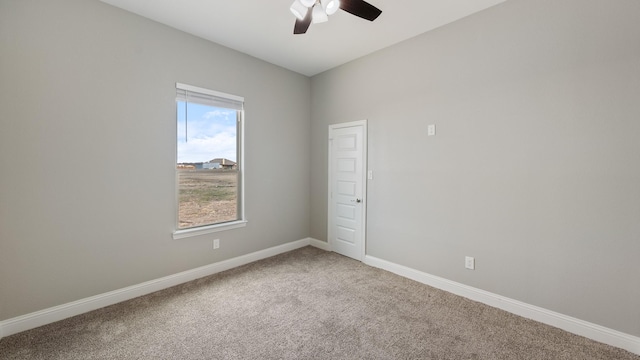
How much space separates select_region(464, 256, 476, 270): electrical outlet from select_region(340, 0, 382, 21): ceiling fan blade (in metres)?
2.53

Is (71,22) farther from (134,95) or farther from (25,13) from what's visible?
(134,95)

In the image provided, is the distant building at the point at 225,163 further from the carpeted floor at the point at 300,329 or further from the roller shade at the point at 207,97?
Answer: the carpeted floor at the point at 300,329

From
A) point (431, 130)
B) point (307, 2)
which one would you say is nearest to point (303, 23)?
point (307, 2)

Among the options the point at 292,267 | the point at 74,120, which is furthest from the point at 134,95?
the point at 292,267

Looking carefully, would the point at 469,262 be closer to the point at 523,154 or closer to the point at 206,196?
the point at 523,154

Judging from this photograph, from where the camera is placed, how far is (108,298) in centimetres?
252

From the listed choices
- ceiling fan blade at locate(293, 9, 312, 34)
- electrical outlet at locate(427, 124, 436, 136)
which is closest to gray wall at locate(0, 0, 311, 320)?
ceiling fan blade at locate(293, 9, 312, 34)

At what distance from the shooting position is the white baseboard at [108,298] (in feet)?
6.95

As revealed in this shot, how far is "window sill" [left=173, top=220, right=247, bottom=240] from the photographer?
3.01 meters

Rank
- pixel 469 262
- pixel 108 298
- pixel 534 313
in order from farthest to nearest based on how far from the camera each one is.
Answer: pixel 469 262
pixel 108 298
pixel 534 313

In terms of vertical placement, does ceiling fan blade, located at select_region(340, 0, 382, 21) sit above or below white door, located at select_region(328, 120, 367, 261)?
above

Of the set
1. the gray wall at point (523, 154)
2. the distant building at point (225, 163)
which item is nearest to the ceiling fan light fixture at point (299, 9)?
the gray wall at point (523, 154)

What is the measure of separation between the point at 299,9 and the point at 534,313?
329cm

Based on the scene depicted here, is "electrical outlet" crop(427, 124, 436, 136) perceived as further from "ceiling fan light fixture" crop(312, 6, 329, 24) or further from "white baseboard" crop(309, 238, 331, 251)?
"white baseboard" crop(309, 238, 331, 251)
